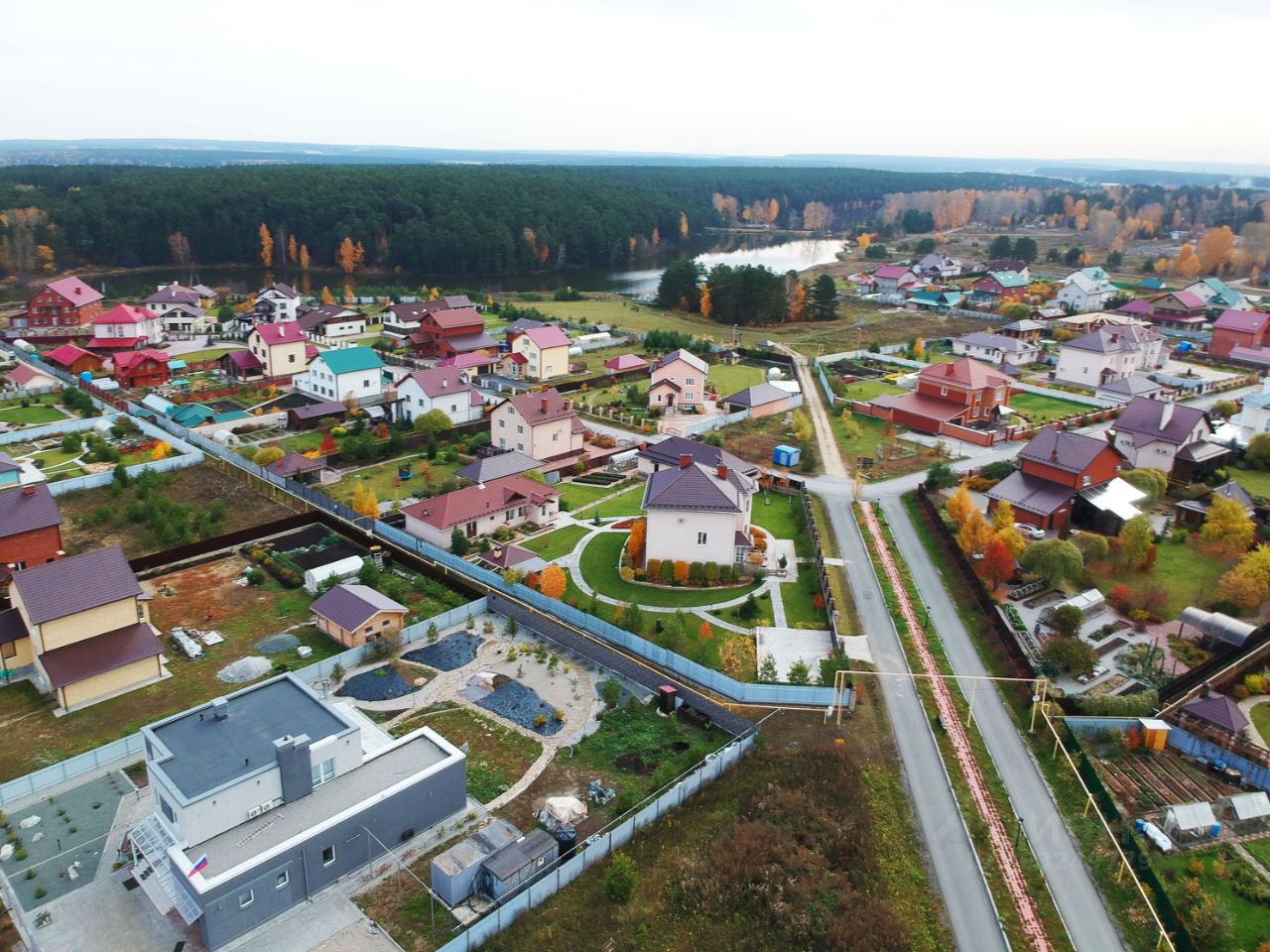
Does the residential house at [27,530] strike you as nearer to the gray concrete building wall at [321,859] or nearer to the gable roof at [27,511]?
the gable roof at [27,511]

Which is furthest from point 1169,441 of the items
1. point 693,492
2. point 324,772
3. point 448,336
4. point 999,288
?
point 999,288

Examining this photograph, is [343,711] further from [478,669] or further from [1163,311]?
[1163,311]

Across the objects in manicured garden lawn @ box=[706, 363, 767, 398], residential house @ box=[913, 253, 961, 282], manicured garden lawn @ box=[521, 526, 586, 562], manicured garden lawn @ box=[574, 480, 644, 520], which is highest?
residential house @ box=[913, 253, 961, 282]

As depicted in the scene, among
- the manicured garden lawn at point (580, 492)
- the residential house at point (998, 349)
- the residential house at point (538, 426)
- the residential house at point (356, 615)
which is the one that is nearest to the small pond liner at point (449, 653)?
the residential house at point (356, 615)

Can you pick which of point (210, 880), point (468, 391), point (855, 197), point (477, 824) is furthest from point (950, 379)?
point (855, 197)

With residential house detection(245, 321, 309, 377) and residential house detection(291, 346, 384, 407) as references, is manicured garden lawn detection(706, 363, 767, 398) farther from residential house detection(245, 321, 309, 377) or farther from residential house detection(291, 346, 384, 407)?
residential house detection(245, 321, 309, 377)

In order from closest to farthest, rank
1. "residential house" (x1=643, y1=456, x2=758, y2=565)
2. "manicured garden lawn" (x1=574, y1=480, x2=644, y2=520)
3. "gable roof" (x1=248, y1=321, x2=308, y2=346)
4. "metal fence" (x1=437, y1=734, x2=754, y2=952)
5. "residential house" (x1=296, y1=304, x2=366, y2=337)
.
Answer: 1. "metal fence" (x1=437, y1=734, x2=754, y2=952)
2. "residential house" (x1=643, y1=456, x2=758, y2=565)
3. "manicured garden lawn" (x1=574, y1=480, x2=644, y2=520)
4. "gable roof" (x1=248, y1=321, x2=308, y2=346)
5. "residential house" (x1=296, y1=304, x2=366, y2=337)

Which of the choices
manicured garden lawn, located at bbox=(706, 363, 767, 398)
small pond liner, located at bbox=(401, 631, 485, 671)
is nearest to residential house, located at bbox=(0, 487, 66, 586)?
small pond liner, located at bbox=(401, 631, 485, 671)
